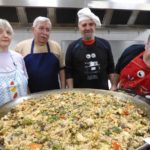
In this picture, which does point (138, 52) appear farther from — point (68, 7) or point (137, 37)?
point (137, 37)

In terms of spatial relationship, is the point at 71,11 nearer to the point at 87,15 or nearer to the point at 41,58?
the point at 87,15

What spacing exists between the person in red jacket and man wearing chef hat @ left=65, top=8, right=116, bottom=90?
325 millimetres

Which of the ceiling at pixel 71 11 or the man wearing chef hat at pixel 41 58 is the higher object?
the ceiling at pixel 71 11

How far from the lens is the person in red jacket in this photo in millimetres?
1866

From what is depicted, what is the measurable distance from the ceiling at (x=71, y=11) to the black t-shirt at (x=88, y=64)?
2.63ft

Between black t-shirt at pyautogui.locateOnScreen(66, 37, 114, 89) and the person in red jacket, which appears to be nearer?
the person in red jacket

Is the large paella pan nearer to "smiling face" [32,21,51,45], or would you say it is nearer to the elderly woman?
the elderly woman

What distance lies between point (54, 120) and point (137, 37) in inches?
108

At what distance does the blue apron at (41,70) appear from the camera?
7.53ft

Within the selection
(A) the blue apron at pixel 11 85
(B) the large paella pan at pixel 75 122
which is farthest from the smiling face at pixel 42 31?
(B) the large paella pan at pixel 75 122

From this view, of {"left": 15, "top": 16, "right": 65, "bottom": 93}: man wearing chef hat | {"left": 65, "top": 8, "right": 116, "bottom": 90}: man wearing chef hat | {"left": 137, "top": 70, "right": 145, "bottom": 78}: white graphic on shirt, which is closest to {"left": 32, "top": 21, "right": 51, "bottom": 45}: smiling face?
{"left": 15, "top": 16, "right": 65, "bottom": 93}: man wearing chef hat

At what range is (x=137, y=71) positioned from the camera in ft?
6.28

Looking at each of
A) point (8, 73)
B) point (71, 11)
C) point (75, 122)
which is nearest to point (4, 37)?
point (8, 73)

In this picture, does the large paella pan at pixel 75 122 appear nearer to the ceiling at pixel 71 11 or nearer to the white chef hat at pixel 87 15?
the white chef hat at pixel 87 15
